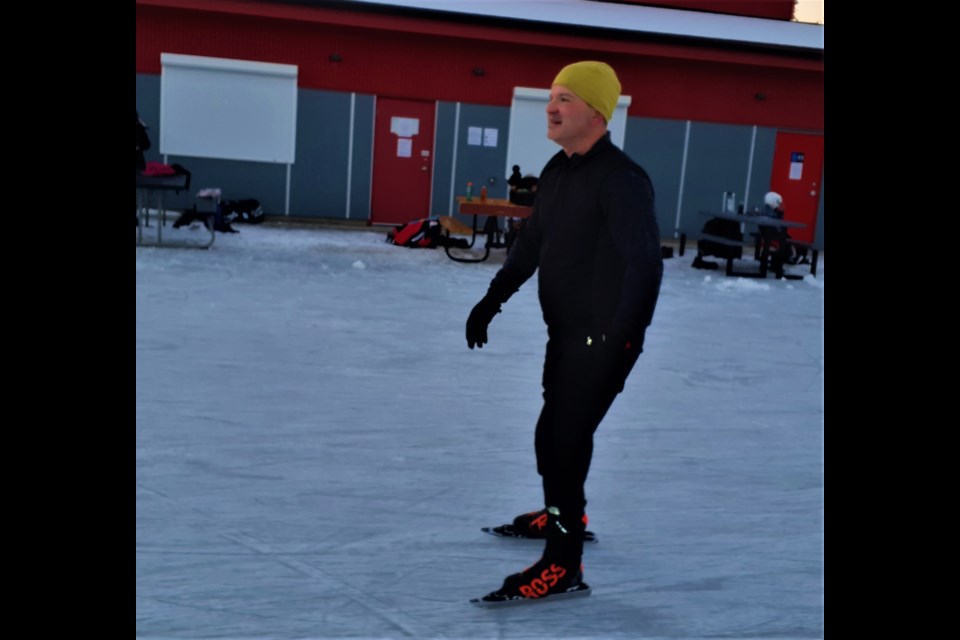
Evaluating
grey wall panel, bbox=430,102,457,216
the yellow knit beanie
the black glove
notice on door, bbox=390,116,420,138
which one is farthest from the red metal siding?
the yellow knit beanie

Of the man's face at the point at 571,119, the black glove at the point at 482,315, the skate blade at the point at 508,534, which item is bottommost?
the skate blade at the point at 508,534

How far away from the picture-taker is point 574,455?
3004mm

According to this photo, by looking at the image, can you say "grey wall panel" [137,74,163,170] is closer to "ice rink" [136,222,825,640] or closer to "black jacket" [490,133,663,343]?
"ice rink" [136,222,825,640]

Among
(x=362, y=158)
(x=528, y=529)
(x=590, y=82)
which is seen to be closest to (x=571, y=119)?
(x=590, y=82)

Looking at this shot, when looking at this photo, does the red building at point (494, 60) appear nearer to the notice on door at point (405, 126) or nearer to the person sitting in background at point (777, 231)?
the notice on door at point (405, 126)

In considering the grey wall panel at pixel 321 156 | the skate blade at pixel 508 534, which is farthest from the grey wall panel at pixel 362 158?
the skate blade at pixel 508 534

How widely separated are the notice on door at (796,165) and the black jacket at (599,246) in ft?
51.9

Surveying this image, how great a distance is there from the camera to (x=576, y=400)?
2947mm

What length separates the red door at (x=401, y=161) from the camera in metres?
16.3

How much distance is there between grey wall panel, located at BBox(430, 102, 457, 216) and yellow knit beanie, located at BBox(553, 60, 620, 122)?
13.8 m
